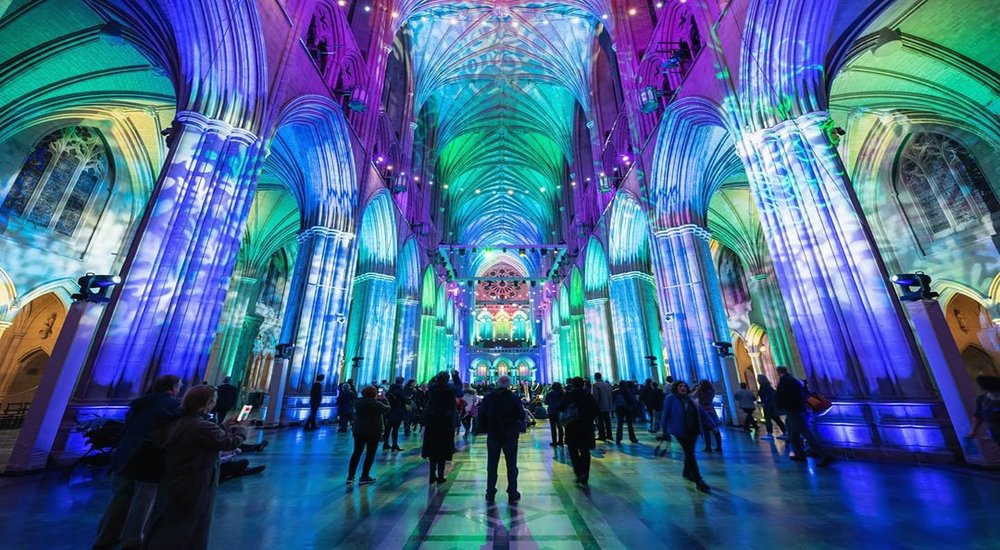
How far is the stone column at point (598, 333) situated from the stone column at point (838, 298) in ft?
45.0

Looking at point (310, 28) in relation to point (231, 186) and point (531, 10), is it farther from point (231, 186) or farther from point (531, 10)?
point (531, 10)

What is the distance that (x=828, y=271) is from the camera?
659 cm

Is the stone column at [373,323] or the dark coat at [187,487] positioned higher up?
the stone column at [373,323]

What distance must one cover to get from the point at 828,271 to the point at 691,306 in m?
5.13

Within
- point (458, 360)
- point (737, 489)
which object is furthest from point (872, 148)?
point (458, 360)

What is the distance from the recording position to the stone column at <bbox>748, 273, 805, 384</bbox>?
1762cm

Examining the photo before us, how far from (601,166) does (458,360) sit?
28.9 m

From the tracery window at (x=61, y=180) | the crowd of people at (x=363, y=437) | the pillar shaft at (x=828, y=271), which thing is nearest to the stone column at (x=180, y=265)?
the crowd of people at (x=363, y=437)

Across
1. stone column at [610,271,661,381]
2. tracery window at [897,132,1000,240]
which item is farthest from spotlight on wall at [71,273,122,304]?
tracery window at [897,132,1000,240]

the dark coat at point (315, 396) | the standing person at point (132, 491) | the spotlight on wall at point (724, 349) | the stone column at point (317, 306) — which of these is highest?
the stone column at point (317, 306)

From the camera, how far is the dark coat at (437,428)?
4.53 metres

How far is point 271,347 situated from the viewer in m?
23.2

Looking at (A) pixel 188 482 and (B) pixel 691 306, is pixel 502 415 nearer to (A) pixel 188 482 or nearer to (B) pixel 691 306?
(A) pixel 188 482

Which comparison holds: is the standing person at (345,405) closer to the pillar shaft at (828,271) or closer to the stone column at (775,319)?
the pillar shaft at (828,271)
